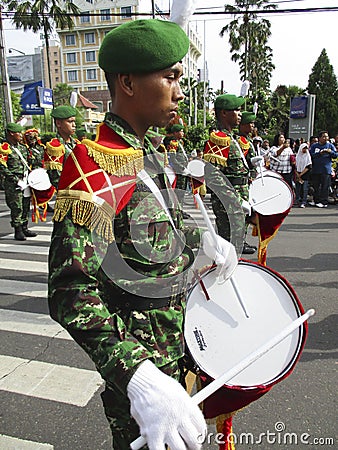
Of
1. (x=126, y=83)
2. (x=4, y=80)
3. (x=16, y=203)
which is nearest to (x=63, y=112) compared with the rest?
(x=16, y=203)

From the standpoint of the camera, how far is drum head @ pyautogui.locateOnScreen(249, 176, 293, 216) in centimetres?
439

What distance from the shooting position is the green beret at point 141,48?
1.14 metres

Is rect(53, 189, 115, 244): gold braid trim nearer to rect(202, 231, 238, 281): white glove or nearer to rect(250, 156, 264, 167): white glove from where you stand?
rect(202, 231, 238, 281): white glove

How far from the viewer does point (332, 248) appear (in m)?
6.23

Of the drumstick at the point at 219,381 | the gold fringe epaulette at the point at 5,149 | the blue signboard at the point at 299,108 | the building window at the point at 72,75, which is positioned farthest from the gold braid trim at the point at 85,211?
the building window at the point at 72,75

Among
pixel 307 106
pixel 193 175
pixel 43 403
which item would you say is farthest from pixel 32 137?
pixel 307 106

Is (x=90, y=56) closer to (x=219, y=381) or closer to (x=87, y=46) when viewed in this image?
(x=87, y=46)

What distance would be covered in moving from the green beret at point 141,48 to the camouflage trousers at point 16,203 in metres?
6.28

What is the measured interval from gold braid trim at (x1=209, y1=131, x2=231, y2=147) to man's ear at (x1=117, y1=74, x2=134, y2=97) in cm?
365

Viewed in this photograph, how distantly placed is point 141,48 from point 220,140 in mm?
3715

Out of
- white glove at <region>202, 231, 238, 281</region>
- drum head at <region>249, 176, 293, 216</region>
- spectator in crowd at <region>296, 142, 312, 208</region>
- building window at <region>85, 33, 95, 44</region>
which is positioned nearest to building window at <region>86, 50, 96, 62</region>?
building window at <region>85, 33, 95, 44</region>

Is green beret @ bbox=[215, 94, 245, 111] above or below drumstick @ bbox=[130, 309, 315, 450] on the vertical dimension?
above

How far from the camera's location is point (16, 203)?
700 cm

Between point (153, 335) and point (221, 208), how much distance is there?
350 cm
